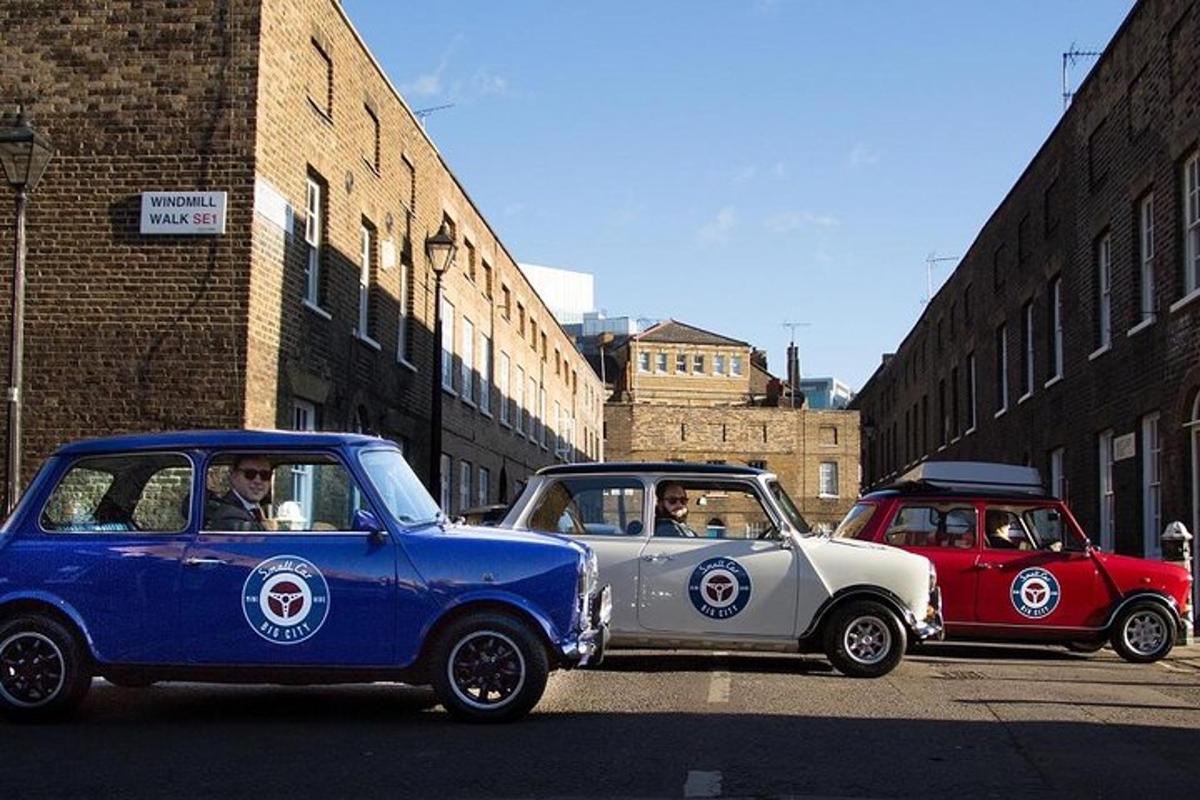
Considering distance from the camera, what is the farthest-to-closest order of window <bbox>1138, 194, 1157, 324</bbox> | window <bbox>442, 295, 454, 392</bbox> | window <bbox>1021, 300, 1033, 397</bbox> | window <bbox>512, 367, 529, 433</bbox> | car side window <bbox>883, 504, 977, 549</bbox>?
window <bbox>512, 367, 529, 433</bbox>, window <bbox>1021, 300, 1033, 397</bbox>, window <bbox>442, 295, 454, 392</bbox>, window <bbox>1138, 194, 1157, 324</bbox>, car side window <bbox>883, 504, 977, 549</bbox>

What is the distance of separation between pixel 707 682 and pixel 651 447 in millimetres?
68199

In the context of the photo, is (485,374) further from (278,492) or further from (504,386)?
(278,492)

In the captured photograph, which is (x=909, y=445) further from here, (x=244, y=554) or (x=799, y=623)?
(x=244, y=554)

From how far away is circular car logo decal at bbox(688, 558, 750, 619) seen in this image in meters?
11.1

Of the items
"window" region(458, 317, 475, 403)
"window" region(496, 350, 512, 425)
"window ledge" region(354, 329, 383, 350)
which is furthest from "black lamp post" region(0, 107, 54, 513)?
"window" region(496, 350, 512, 425)

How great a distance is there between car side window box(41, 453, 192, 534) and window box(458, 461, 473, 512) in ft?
70.5

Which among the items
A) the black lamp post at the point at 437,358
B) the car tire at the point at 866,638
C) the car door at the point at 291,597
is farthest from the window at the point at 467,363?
the car door at the point at 291,597

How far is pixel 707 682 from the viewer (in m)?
10.6

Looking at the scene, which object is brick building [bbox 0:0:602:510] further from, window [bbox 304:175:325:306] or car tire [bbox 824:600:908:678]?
car tire [bbox 824:600:908:678]

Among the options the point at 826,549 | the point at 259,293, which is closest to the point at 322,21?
the point at 259,293

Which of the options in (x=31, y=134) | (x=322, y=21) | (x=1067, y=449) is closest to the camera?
(x=31, y=134)

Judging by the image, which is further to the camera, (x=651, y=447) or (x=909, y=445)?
(x=651, y=447)

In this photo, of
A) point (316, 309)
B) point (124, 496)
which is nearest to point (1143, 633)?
point (124, 496)

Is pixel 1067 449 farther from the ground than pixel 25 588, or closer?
farther from the ground
